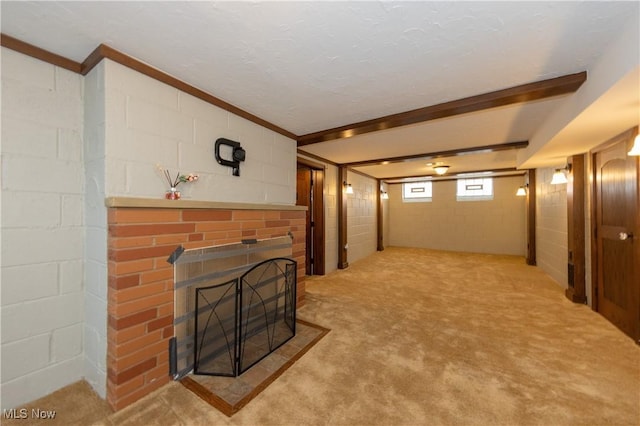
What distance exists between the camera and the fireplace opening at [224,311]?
1.74m

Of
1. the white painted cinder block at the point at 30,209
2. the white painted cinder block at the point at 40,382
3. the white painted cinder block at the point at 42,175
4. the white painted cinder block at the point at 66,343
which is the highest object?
the white painted cinder block at the point at 42,175

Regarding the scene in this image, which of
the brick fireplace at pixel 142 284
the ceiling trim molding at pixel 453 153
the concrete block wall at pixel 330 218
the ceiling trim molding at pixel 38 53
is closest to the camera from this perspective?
the ceiling trim molding at pixel 38 53

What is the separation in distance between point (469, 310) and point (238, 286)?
263 centimetres

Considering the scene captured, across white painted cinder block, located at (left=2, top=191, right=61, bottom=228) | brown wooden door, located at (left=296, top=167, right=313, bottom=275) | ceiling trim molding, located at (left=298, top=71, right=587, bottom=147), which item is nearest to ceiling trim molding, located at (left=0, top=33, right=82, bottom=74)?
white painted cinder block, located at (left=2, top=191, right=61, bottom=228)

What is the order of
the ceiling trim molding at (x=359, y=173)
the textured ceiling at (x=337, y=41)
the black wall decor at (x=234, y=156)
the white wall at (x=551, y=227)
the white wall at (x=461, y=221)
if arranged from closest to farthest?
1. the textured ceiling at (x=337, y=41)
2. the black wall decor at (x=234, y=156)
3. the white wall at (x=551, y=227)
4. the ceiling trim molding at (x=359, y=173)
5. the white wall at (x=461, y=221)

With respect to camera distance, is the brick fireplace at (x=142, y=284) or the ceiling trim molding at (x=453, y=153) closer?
the brick fireplace at (x=142, y=284)

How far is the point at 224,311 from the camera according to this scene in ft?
6.49

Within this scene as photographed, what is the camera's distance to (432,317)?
269cm

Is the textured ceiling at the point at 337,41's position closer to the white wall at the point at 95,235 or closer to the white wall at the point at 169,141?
the white wall at the point at 169,141

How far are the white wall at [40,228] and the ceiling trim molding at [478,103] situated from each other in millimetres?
2257

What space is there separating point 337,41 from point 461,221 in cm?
683

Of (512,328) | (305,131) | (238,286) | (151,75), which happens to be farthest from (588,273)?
(151,75)

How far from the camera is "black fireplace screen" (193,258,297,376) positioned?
181cm

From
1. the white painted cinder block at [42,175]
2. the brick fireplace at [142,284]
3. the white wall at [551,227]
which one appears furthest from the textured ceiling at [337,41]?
the white wall at [551,227]
